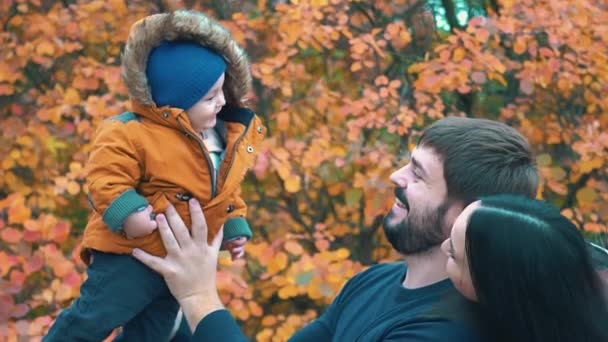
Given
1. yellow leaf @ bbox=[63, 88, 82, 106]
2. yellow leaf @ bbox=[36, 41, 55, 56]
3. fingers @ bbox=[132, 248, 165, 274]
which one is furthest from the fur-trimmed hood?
yellow leaf @ bbox=[36, 41, 55, 56]

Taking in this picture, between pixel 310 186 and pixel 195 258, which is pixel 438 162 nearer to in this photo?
pixel 195 258

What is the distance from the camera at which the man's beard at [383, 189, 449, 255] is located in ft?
7.18

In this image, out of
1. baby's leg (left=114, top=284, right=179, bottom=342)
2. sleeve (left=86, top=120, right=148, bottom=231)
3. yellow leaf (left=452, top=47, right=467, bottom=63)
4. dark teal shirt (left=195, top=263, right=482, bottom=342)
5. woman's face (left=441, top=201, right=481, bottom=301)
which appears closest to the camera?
woman's face (left=441, top=201, right=481, bottom=301)

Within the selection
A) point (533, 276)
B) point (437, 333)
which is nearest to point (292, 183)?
point (437, 333)

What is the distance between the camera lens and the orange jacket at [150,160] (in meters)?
2.24

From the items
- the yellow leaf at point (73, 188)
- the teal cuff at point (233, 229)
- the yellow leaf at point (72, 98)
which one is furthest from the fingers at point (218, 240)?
the yellow leaf at point (72, 98)

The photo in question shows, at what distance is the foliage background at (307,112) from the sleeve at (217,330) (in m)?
1.80

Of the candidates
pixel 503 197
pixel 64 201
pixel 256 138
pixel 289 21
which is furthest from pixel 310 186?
pixel 503 197

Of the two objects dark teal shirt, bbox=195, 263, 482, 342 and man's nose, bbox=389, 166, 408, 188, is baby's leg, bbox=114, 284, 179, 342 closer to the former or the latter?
dark teal shirt, bbox=195, 263, 482, 342

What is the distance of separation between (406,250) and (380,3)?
299 centimetres

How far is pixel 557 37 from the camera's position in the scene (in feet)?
14.8

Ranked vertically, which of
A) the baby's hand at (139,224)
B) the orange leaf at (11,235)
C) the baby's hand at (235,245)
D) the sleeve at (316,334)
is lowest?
the orange leaf at (11,235)

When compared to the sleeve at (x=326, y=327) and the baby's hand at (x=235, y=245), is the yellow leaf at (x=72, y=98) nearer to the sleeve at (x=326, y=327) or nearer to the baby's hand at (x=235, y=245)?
the baby's hand at (x=235, y=245)

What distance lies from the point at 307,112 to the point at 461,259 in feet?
9.44
